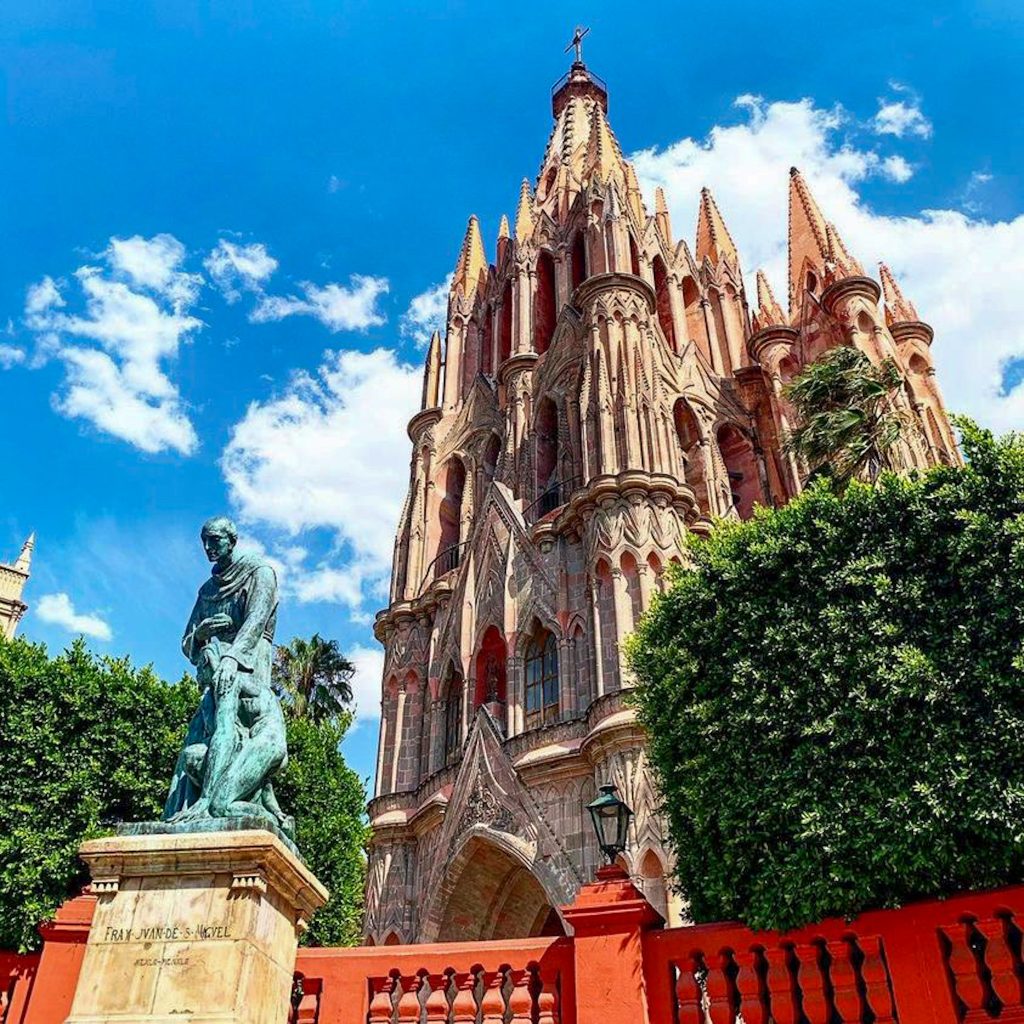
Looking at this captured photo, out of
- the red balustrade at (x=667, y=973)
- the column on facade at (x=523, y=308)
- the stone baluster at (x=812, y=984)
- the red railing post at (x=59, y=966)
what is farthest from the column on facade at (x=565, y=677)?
the red railing post at (x=59, y=966)

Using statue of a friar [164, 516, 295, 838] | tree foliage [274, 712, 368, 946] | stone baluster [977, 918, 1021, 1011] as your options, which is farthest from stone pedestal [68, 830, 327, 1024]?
tree foliage [274, 712, 368, 946]

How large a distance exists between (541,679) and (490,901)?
5.00 meters

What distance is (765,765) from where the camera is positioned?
8.00 m

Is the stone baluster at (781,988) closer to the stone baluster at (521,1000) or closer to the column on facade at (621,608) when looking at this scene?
the stone baluster at (521,1000)

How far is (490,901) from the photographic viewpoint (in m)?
20.4

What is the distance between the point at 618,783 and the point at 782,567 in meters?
9.15

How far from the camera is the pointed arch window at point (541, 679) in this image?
2084cm

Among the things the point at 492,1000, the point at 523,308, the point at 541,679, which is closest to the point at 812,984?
the point at 492,1000

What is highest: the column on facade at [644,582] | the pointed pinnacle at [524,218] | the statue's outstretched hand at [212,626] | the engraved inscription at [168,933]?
the pointed pinnacle at [524,218]

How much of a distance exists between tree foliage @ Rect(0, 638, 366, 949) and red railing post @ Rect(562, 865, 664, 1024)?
8.53 meters

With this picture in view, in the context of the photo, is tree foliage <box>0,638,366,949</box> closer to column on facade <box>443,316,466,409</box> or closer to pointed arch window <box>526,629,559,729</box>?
pointed arch window <box>526,629,559,729</box>

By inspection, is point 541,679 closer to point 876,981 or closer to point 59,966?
point 59,966

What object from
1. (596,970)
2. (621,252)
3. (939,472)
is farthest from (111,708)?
(621,252)

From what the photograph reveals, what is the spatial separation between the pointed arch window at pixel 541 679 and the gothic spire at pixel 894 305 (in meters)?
16.0
